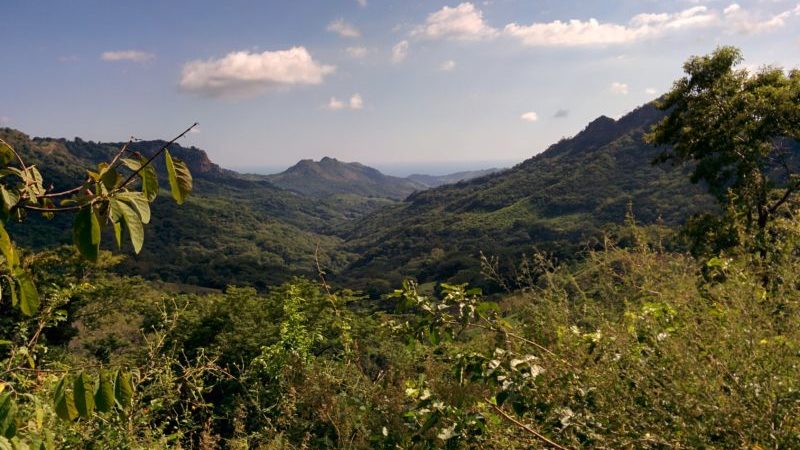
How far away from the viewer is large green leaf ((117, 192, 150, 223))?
152 cm

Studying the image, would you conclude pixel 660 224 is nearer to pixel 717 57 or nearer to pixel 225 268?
pixel 717 57

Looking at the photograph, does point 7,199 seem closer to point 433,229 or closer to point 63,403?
point 63,403

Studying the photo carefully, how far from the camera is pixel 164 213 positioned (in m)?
171

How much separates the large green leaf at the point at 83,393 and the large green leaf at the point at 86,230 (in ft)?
1.58

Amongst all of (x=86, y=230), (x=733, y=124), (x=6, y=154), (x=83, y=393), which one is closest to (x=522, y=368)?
(x=83, y=393)

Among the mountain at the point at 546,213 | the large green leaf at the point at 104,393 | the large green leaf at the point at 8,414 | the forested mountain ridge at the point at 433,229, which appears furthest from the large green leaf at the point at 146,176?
the mountain at the point at 546,213

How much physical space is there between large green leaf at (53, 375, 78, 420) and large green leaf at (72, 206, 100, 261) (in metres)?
0.53

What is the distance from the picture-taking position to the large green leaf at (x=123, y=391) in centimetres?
167

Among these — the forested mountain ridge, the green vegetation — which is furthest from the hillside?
the green vegetation

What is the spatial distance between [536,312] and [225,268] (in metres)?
134

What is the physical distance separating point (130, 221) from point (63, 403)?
2.56 ft

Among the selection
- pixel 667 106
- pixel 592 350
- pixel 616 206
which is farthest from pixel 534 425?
pixel 616 206

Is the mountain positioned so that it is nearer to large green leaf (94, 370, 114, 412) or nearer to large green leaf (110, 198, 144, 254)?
large green leaf (94, 370, 114, 412)

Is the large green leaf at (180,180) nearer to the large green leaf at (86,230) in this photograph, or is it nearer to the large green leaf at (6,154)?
the large green leaf at (86,230)
